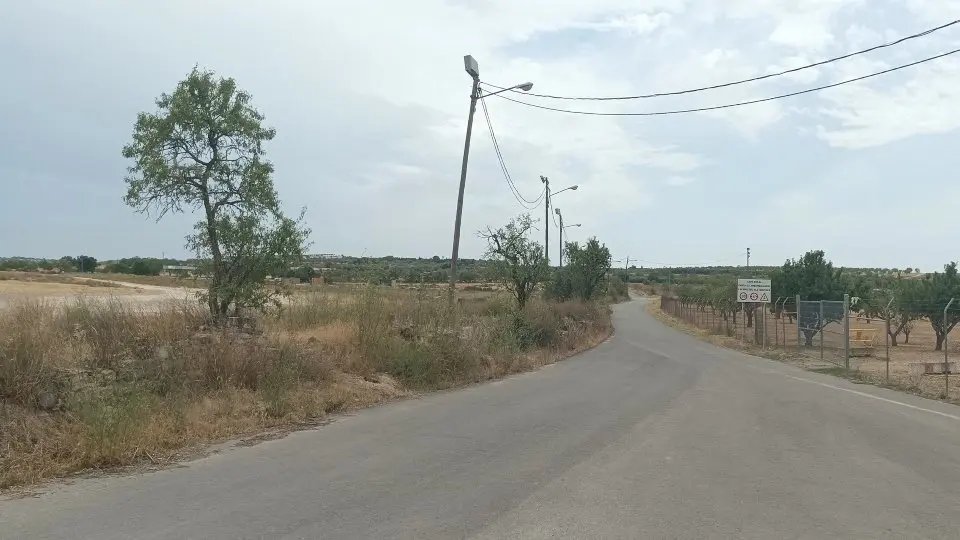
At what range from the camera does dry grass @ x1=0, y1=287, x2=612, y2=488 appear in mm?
7277

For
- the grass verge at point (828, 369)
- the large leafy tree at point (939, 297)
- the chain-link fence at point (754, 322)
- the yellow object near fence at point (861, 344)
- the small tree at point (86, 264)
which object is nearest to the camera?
the grass verge at point (828, 369)

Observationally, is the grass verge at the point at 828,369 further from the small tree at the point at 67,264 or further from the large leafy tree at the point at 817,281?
the small tree at the point at 67,264

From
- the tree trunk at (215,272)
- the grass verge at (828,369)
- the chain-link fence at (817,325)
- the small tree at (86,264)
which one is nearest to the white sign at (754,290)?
the grass verge at (828,369)

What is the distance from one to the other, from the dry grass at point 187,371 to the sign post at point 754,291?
1988cm

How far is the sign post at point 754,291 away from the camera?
107ft

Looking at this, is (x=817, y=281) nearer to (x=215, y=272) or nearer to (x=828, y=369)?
(x=828, y=369)

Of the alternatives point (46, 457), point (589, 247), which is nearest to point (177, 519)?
point (46, 457)

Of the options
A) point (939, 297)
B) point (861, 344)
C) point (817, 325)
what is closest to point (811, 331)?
point (817, 325)

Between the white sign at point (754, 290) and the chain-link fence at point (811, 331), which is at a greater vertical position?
the white sign at point (754, 290)

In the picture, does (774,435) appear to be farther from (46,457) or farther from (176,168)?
(176,168)

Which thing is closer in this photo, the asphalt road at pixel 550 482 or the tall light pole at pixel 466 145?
the asphalt road at pixel 550 482

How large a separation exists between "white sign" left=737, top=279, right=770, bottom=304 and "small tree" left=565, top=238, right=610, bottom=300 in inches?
486

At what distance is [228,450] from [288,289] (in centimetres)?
550

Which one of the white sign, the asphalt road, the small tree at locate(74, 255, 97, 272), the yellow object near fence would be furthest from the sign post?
the small tree at locate(74, 255, 97, 272)
